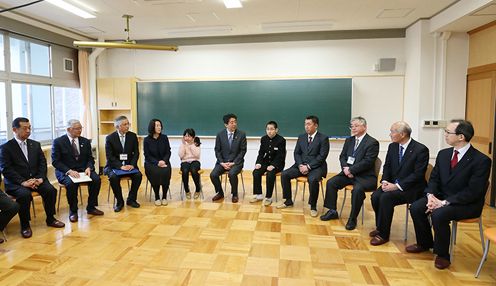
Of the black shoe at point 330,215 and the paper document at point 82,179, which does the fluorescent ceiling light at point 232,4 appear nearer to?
the paper document at point 82,179

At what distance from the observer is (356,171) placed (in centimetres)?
425

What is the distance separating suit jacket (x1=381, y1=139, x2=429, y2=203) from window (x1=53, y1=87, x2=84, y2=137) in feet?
20.6

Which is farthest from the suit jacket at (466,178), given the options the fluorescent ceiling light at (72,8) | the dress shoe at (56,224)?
the fluorescent ceiling light at (72,8)

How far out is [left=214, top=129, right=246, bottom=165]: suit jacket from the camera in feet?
18.2

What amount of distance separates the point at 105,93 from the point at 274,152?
14.1ft

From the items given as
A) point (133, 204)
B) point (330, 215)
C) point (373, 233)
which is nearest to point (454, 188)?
point (373, 233)

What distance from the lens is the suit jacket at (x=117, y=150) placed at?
16.4ft

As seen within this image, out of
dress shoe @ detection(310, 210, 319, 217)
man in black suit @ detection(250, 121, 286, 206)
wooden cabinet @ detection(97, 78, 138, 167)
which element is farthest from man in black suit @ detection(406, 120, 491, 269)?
wooden cabinet @ detection(97, 78, 138, 167)

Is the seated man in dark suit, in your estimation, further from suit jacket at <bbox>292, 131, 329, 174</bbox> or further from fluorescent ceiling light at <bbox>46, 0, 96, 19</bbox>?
suit jacket at <bbox>292, 131, 329, 174</bbox>

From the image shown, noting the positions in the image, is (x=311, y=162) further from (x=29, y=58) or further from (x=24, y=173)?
(x=29, y=58)

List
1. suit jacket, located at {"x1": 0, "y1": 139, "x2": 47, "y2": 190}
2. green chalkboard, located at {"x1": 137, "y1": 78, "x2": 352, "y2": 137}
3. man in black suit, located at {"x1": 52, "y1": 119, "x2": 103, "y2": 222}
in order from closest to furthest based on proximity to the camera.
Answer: suit jacket, located at {"x1": 0, "y1": 139, "x2": 47, "y2": 190}, man in black suit, located at {"x1": 52, "y1": 119, "x2": 103, "y2": 222}, green chalkboard, located at {"x1": 137, "y1": 78, "x2": 352, "y2": 137}

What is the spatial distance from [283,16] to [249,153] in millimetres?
2914

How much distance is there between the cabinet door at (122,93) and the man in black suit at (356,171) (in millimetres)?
4903

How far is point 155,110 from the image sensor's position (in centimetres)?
743
